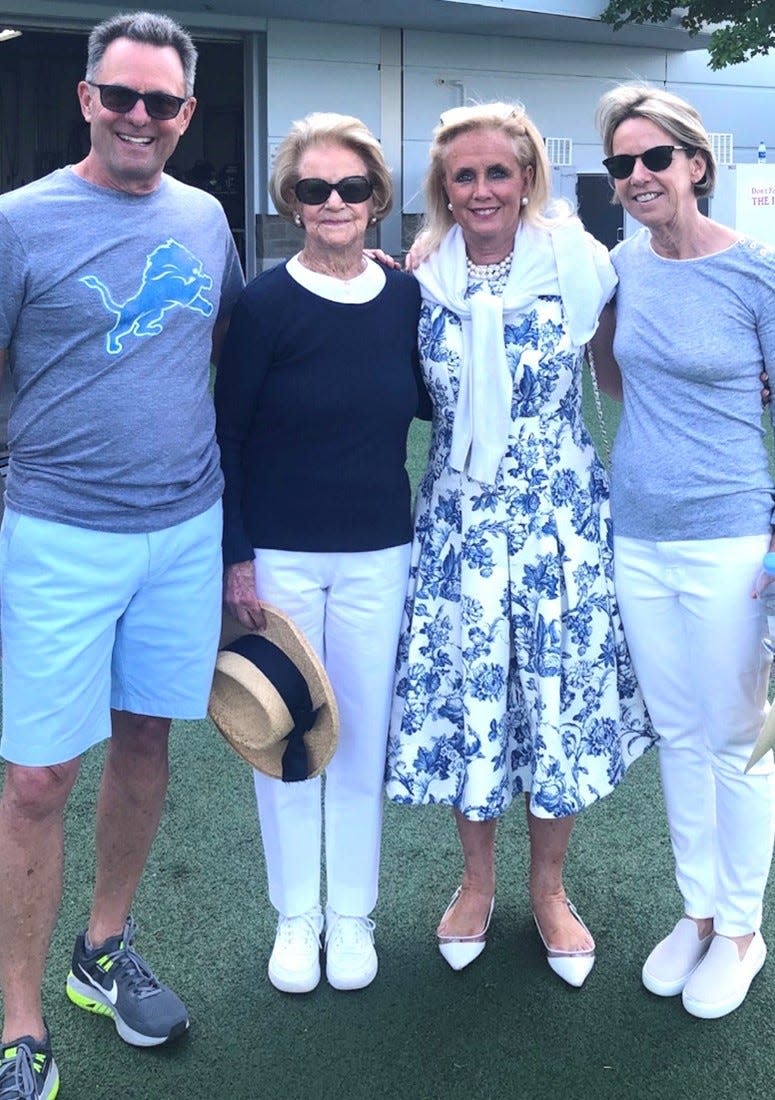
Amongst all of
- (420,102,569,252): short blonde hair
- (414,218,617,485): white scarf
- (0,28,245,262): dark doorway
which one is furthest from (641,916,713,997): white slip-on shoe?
(0,28,245,262): dark doorway

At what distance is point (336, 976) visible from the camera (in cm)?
267

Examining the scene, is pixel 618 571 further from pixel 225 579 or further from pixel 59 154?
pixel 59 154

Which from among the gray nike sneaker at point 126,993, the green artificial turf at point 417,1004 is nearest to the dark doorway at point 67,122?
the green artificial turf at point 417,1004

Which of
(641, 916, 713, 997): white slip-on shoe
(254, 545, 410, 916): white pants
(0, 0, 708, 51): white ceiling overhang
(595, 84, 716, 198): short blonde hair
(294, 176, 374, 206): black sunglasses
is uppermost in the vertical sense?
(0, 0, 708, 51): white ceiling overhang

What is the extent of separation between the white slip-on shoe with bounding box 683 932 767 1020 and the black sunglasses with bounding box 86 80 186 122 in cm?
213

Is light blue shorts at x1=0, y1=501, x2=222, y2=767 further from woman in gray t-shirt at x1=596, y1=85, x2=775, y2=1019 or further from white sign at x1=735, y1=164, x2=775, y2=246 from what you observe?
white sign at x1=735, y1=164, x2=775, y2=246

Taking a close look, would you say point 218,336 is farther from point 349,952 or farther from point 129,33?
point 349,952

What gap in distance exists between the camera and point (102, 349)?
2.18 metres

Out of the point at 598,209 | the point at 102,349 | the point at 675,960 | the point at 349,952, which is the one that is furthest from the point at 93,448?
the point at 598,209

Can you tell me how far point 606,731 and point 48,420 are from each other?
138 centimetres

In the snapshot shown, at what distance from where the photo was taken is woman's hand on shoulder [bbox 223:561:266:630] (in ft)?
8.25

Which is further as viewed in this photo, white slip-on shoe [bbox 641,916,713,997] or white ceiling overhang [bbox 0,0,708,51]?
white ceiling overhang [bbox 0,0,708,51]

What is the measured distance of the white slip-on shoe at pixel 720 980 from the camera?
101 inches

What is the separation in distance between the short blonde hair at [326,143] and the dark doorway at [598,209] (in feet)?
42.2
